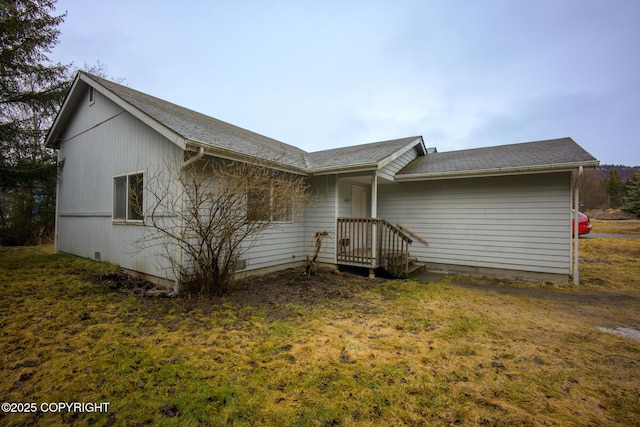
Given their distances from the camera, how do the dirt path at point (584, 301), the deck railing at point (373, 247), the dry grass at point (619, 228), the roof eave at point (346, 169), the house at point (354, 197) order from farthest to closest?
the dry grass at point (619, 228), the deck railing at point (373, 247), the roof eave at point (346, 169), the house at point (354, 197), the dirt path at point (584, 301)

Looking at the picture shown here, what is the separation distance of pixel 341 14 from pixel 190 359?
Result: 13.3 meters

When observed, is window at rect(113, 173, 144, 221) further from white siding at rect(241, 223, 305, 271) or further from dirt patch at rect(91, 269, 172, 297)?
white siding at rect(241, 223, 305, 271)

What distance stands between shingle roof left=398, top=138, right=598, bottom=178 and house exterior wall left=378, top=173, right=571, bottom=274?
1.47ft

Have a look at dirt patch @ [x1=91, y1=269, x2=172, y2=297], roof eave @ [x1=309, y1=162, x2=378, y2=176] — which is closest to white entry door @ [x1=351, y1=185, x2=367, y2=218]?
roof eave @ [x1=309, y1=162, x2=378, y2=176]

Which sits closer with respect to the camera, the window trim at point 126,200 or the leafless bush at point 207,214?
the leafless bush at point 207,214

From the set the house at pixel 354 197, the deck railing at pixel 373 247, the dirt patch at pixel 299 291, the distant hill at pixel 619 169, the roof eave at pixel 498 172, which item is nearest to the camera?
the dirt patch at pixel 299 291

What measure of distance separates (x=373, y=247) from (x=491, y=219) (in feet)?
10.8

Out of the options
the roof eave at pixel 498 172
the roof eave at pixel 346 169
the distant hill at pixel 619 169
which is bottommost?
the roof eave at pixel 498 172

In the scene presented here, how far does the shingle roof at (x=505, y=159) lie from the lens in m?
6.13

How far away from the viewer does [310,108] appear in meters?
22.6

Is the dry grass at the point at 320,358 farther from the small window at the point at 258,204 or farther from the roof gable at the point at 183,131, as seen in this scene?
the roof gable at the point at 183,131

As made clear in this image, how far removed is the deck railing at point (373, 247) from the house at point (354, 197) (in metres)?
0.03

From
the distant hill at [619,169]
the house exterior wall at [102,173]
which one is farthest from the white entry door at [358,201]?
the distant hill at [619,169]

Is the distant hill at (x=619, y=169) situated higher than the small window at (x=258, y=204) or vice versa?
the distant hill at (x=619, y=169)
